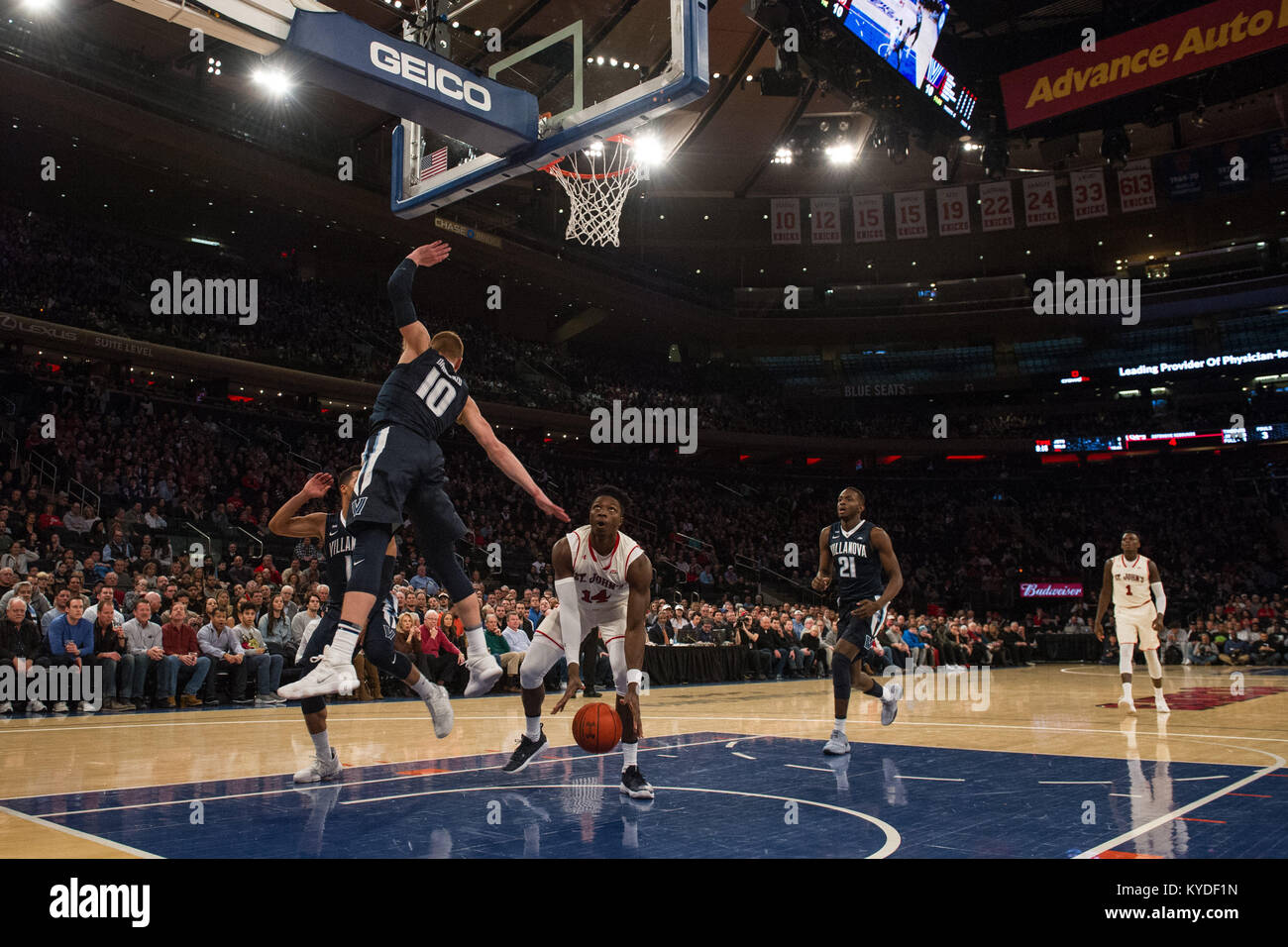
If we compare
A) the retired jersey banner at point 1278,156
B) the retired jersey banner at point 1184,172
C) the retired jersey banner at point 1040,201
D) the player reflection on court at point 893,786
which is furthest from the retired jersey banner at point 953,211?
the player reflection on court at point 893,786

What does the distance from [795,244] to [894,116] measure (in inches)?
812

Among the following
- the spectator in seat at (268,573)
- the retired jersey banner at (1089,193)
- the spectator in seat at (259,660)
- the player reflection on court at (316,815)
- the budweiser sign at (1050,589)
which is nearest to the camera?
the player reflection on court at (316,815)

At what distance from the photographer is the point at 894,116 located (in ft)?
49.3

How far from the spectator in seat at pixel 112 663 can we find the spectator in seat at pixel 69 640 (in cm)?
23

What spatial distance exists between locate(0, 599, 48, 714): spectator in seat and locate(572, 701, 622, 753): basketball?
800 cm

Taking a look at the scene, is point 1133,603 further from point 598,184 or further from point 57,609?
point 57,609

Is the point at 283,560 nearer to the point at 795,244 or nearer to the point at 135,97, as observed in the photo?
the point at 135,97

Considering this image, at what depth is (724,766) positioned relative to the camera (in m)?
6.88

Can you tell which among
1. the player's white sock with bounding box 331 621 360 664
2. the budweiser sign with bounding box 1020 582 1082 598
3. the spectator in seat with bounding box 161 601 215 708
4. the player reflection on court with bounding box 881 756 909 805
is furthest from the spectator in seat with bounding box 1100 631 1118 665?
the player's white sock with bounding box 331 621 360 664

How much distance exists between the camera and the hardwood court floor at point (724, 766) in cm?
439

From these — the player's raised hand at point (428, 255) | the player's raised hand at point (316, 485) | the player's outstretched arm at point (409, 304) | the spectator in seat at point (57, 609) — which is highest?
the player's raised hand at point (428, 255)

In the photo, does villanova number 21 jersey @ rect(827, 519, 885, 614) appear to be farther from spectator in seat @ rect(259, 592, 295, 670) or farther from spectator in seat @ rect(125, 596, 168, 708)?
spectator in seat @ rect(259, 592, 295, 670)

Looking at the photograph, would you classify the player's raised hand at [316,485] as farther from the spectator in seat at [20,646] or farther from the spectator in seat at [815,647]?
the spectator in seat at [815,647]
